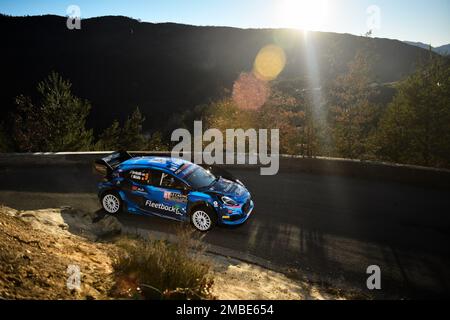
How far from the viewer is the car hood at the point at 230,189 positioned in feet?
28.8

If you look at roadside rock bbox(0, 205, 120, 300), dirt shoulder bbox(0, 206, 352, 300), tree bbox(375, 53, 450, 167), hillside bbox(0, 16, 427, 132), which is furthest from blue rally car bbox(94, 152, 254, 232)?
hillside bbox(0, 16, 427, 132)

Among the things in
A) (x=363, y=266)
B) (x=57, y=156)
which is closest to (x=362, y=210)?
(x=363, y=266)

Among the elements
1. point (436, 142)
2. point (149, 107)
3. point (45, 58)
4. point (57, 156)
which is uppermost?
point (45, 58)

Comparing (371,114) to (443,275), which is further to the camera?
Answer: (371,114)

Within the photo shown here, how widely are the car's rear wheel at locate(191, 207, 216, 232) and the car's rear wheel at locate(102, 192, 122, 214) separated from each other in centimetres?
231

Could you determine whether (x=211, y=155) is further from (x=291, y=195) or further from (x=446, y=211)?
(x=446, y=211)

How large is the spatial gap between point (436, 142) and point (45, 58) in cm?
13523

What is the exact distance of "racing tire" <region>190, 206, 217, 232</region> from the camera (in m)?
8.60

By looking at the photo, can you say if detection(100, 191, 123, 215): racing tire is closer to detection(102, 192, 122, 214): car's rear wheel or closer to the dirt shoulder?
detection(102, 192, 122, 214): car's rear wheel

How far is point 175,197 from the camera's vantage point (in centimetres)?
886

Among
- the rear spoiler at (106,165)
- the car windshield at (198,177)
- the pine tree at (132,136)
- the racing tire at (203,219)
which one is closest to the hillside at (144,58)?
the pine tree at (132,136)

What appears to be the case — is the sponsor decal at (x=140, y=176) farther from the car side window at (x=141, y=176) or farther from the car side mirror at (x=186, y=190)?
the car side mirror at (x=186, y=190)

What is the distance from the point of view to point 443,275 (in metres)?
7.59

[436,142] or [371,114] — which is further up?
[371,114]
